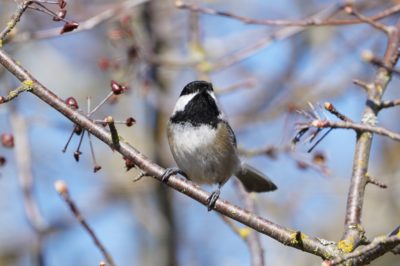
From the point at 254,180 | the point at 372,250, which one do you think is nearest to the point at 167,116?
the point at 254,180

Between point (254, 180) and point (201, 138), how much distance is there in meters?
0.74

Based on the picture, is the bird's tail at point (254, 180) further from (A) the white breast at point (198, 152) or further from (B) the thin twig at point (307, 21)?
(B) the thin twig at point (307, 21)

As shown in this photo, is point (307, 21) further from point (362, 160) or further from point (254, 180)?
point (254, 180)

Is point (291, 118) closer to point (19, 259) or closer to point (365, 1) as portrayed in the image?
point (365, 1)

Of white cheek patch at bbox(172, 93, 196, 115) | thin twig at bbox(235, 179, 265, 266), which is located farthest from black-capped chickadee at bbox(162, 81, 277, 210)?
thin twig at bbox(235, 179, 265, 266)

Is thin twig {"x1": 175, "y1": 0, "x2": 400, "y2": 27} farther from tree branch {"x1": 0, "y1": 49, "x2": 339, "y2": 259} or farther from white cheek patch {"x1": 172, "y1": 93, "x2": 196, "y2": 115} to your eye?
tree branch {"x1": 0, "y1": 49, "x2": 339, "y2": 259}

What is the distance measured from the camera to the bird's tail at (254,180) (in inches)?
171

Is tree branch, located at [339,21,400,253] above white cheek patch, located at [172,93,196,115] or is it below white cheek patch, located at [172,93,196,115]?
below

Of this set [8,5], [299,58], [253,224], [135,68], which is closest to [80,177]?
[8,5]

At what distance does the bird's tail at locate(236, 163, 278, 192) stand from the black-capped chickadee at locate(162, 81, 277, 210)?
0.26 m

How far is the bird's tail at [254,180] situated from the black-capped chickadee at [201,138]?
0.26 metres

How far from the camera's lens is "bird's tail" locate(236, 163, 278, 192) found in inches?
171

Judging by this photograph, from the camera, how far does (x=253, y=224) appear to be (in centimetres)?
251

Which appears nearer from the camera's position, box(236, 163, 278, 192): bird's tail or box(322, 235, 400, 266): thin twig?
box(322, 235, 400, 266): thin twig
